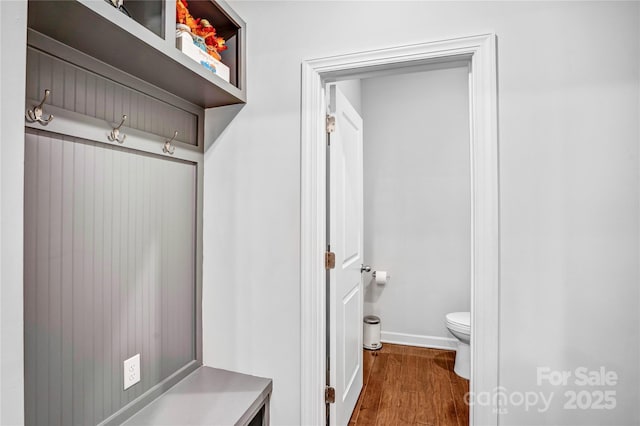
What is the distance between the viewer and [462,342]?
2742 mm

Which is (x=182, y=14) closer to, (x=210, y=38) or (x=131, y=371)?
(x=210, y=38)

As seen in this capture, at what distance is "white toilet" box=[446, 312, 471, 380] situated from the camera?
8.75ft

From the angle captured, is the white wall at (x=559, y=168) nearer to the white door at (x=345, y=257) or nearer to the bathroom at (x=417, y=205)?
the white door at (x=345, y=257)

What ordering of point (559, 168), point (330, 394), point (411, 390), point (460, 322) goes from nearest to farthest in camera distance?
point (559, 168) < point (330, 394) < point (411, 390) < point (460, 322)

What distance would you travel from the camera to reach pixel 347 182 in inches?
84.0

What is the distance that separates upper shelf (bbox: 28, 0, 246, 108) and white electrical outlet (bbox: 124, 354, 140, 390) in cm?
110

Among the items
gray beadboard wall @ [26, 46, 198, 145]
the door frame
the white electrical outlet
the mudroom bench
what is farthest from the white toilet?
gray beadboard wall @ [26, 46, 198, 145]

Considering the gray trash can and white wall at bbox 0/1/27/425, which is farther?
the gray trash can

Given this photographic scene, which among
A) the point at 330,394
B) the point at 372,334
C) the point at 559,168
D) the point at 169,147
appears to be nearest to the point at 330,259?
the point at 330,394

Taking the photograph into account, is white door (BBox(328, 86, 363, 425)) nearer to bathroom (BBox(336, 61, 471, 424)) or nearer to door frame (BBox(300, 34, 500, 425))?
door frame (BBox(300, 34, 500, 425))

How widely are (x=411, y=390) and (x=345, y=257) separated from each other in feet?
3.98

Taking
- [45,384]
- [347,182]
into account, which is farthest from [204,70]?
[45,384]

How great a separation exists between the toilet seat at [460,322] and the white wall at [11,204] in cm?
260

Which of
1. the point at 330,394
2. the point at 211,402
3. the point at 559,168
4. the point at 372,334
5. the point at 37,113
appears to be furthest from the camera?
the point at 372,334
